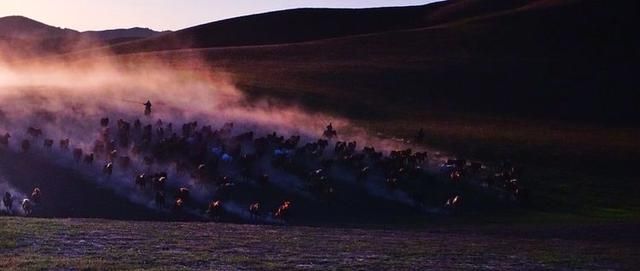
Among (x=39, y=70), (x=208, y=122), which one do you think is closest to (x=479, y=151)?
(x=208, y=122)

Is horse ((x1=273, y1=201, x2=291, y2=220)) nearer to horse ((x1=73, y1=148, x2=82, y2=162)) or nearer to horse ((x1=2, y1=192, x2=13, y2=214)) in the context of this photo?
horse ((x1=2, y1=192, x2=13, y2=214))

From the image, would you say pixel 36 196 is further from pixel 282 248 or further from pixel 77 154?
pixel 282 248

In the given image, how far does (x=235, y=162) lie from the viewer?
47.9 meters

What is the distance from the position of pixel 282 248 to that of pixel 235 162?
19.9 metres

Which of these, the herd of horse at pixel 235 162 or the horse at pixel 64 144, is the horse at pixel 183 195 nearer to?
the herd of horse at pixel 235 162

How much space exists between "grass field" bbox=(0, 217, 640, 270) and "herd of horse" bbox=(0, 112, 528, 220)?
8184mm

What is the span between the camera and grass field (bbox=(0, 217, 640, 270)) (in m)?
24.7

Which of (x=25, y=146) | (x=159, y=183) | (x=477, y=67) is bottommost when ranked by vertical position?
(x=159, y=183)

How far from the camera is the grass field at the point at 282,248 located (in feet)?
81.1

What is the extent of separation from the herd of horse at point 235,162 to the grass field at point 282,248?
8.18 meters

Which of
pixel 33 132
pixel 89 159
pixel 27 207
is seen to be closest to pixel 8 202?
pixel 27 207

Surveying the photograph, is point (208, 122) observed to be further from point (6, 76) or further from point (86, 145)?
point (6, 76)

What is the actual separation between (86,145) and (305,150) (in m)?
11.7

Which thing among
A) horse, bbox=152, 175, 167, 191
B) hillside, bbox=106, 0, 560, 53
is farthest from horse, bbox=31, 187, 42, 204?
hillside, bbox=106, 0, 560, 53
